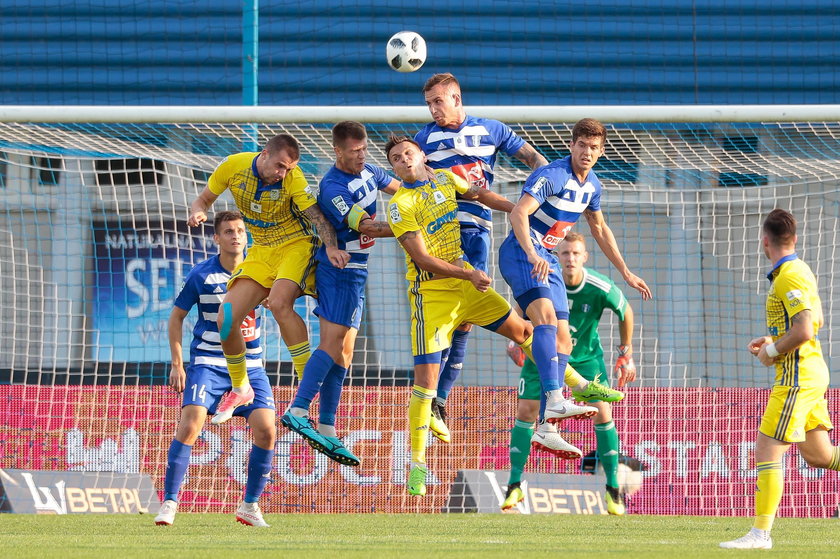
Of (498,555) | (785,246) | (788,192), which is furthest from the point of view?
(788,192)

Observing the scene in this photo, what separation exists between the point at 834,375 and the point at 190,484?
7081 millimetres

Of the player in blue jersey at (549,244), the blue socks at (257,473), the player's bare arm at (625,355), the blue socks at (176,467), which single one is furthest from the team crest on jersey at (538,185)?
the blue socks at (176,467)

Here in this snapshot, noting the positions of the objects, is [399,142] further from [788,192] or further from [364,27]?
[364,27]

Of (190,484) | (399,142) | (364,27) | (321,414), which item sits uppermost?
(364,27)

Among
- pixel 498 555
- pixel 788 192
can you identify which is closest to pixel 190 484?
pixel 498 555

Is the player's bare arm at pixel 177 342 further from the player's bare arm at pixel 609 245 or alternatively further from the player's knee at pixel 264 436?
the player's bare arm at pixel 609 245

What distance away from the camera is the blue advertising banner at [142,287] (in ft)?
41.6

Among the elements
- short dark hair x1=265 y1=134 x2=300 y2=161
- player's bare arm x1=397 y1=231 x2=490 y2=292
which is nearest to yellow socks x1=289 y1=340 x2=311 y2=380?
player's bare arm x1=397 y1=231 x2=490 y2=292

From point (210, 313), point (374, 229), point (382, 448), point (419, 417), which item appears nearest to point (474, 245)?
point (374, 229)

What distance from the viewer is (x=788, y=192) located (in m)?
13.3

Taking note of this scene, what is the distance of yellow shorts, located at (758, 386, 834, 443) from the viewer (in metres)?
6.88

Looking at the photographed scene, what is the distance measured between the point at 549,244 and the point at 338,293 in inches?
57.1

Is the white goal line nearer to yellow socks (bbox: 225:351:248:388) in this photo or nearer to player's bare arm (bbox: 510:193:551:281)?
player's bare arm (bbox: 510:193:551:281)

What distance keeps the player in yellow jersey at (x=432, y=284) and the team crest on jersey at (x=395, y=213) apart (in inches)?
3.0
